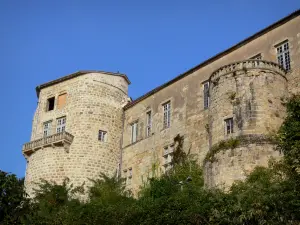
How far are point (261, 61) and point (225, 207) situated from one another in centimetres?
928

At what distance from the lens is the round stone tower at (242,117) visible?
21.4 m

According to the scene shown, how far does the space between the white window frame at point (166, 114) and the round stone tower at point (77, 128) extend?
13.7 ft

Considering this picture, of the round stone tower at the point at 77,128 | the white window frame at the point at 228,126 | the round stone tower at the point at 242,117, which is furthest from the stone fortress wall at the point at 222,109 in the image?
the round stone tower at the point at 77,128

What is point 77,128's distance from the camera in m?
31.9

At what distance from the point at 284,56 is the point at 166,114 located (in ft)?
28.9

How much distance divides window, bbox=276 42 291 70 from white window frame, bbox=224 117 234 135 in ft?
14.2

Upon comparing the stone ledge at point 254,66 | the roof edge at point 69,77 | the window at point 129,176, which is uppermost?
the roof edge at point 69,77

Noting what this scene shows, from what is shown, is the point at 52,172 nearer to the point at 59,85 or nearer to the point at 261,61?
the point at 59,85

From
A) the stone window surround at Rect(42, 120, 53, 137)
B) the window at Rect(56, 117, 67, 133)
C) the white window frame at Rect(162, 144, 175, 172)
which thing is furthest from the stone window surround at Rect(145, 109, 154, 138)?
the stone window surround at Rect(42, 120, 53, 137)

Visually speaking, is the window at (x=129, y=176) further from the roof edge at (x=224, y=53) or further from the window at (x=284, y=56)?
the window at (x=284, y=56)

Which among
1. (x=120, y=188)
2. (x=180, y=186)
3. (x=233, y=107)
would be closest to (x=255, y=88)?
(x=233, y=107)

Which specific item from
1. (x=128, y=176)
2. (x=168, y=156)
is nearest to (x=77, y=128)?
(x=128, y=176)

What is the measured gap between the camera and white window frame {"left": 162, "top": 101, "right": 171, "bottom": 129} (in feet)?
99.3

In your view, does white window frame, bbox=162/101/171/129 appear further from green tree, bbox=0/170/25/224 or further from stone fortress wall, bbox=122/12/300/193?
green tree, bbox=0/170/25/224
